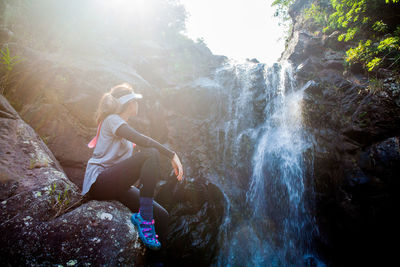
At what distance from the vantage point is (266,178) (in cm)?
544

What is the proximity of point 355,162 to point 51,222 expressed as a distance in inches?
263

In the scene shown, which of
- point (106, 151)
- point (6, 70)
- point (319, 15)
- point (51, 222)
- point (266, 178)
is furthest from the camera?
point (319, 15)

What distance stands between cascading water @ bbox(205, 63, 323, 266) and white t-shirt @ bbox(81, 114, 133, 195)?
3.71 metres

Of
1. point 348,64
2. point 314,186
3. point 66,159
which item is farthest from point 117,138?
point 348,64

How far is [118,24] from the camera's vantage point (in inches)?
456

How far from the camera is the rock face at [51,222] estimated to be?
1634mm

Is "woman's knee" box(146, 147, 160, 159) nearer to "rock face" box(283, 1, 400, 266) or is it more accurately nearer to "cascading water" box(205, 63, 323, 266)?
"cascading water" box(205, 63, 323, 266)

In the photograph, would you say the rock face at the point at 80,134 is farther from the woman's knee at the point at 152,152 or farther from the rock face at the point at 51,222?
the woman's knee at the point at 152,152

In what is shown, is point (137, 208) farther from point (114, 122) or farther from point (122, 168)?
point (114, 122)

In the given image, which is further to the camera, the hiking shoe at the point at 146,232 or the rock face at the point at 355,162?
the rock face at the point at 355,162

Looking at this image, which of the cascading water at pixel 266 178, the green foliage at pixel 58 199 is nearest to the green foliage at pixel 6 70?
the green foliage at pixel 58 199

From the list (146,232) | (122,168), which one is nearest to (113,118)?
(122,168)

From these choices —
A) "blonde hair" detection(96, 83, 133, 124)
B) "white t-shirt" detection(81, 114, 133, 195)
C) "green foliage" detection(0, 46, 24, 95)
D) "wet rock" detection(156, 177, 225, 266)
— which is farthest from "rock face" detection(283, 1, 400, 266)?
"green foliage" detection(0, 46, 24, 95)

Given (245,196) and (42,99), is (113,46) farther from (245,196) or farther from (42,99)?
(245,196)
